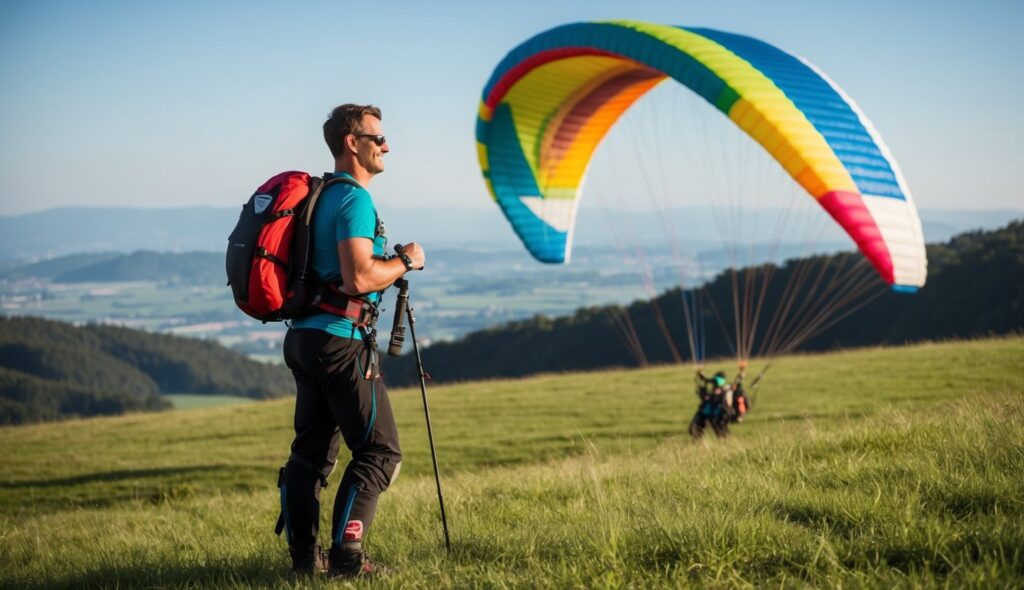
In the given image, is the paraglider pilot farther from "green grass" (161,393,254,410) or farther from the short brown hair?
"green grass" (161,393,254,410)

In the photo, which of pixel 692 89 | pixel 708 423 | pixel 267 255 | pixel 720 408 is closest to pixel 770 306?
pixel 708 423

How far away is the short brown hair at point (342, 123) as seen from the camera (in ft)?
13.0

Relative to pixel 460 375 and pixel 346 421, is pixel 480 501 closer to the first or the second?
pixel 346 421

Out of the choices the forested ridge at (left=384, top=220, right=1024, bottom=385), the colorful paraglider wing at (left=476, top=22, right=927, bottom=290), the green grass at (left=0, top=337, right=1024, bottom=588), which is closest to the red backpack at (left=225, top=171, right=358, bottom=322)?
the green grass at (left=0, top=337, right=1024, bottom=588)

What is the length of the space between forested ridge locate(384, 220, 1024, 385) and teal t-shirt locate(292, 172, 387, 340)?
60.9m

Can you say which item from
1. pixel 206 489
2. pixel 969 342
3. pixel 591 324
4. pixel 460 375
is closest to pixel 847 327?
pixel 591 324

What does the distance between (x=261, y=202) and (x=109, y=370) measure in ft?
376

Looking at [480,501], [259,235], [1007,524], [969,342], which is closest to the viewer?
[1007,524]

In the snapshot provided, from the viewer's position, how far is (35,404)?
7769 centimetres

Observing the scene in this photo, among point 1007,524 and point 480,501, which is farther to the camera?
point 480,501

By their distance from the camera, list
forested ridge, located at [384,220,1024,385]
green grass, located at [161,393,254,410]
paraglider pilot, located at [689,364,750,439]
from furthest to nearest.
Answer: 1. green grass, located at [161,393,254,410]
2. forested ridge, located at [384,220,1024,385]
3. paraglider pilot, located at [689,364,750,439]

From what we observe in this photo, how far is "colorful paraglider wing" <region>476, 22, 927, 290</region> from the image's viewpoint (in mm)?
7273

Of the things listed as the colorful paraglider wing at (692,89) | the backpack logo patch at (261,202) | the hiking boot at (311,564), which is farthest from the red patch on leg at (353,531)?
the colorful paraglider wing at (692,89)

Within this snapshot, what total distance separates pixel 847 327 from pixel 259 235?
8402 centimetres
